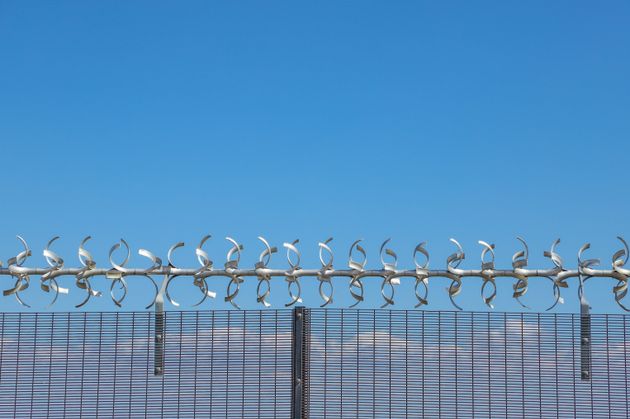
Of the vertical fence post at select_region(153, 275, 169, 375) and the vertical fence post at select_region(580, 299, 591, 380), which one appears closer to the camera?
the vertical fence post at select_region(580, 299, 591, 380)

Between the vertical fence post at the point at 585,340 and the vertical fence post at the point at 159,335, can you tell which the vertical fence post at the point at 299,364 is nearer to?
the vertical fence post at the point at 159,335

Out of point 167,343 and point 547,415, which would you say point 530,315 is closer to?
point 547,415

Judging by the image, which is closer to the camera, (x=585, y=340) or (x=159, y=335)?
(x=585, y=340)

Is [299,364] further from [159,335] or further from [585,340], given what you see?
[585,340]

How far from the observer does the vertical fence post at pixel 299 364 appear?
15109mm

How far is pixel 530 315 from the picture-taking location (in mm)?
15281

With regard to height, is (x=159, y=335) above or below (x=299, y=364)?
above

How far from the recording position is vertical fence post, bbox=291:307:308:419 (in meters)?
15.1

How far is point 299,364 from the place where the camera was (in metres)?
15.2

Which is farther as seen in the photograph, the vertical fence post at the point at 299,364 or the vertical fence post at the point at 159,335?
the vertical fence post at the point at 159,335

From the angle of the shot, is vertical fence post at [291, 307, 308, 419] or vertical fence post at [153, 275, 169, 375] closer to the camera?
vertical fence post at [291, 307, 308, 419]

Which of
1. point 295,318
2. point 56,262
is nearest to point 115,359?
point 56,262

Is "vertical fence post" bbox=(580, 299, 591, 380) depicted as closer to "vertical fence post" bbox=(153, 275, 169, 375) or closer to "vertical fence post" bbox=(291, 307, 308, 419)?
"vertical fence post" bbox=(291, 307, 308, 419)

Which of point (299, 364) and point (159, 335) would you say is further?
point (159, 335)
